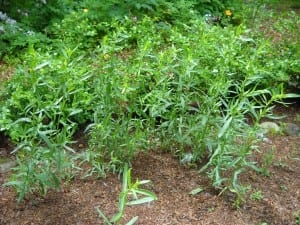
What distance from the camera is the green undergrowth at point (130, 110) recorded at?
9.66 ft

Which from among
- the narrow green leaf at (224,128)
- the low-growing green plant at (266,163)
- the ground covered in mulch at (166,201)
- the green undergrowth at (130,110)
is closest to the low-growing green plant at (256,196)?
the ground covered in mulch at (166,201)

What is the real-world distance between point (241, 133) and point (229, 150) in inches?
5.4

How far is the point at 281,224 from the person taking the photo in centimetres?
313

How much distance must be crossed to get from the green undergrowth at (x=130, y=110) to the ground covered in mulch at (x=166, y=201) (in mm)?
83

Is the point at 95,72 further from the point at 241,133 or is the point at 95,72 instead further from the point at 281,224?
the point at 281,224

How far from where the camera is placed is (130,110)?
10.8ft

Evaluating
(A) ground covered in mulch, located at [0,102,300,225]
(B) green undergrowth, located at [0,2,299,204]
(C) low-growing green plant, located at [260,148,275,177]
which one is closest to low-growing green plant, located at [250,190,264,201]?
(A) ground covered in mulch, located at [0,102,300,225]

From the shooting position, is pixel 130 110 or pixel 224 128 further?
pixel 130 110

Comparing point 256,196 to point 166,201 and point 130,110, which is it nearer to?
point 166,201

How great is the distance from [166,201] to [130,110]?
0.60 meters

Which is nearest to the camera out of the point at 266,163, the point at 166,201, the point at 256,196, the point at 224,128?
the point at 224,128

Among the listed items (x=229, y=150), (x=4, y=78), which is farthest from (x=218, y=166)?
(x=4, y=78)

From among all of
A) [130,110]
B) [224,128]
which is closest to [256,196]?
[224,128]

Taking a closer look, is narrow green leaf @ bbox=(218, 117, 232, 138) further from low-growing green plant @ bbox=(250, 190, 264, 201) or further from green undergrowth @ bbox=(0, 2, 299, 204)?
low-growing green plant @ bbox=(250, 190, 264, 201)
